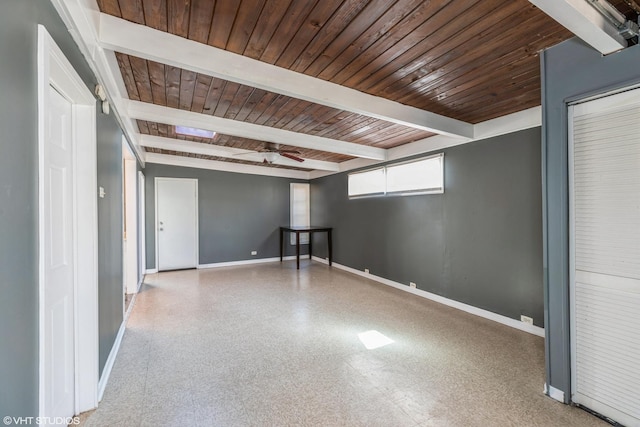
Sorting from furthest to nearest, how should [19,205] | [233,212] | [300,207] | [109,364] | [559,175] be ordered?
[300,207] → [233,212] → [109,364] → [559,175] → [19,205]

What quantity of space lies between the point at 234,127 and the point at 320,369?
2821 millimetres

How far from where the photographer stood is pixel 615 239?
1.70 metres

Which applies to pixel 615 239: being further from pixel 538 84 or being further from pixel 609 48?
pixel 538 84

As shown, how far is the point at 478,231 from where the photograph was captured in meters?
3.49

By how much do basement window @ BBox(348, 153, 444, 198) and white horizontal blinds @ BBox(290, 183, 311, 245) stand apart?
202 centimetres

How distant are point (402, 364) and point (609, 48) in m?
2.57

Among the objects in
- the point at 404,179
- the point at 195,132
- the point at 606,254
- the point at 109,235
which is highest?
the point at 195,132

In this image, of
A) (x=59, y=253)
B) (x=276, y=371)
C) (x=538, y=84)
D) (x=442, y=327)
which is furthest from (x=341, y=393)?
(x=538, y=84)

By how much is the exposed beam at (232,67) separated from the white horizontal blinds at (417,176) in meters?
1.35

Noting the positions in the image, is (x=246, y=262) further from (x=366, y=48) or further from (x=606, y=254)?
(x=606, y=254)

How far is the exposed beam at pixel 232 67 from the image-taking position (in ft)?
5.66

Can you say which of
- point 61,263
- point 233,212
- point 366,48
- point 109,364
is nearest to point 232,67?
point 366,48

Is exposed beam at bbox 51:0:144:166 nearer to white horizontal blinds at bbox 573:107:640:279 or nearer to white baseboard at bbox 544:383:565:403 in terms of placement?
white horizontal blinds at bbox 573:107:640:279

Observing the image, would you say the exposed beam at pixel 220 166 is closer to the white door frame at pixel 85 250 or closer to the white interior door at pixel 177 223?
the white interior door at pixel 177 223
